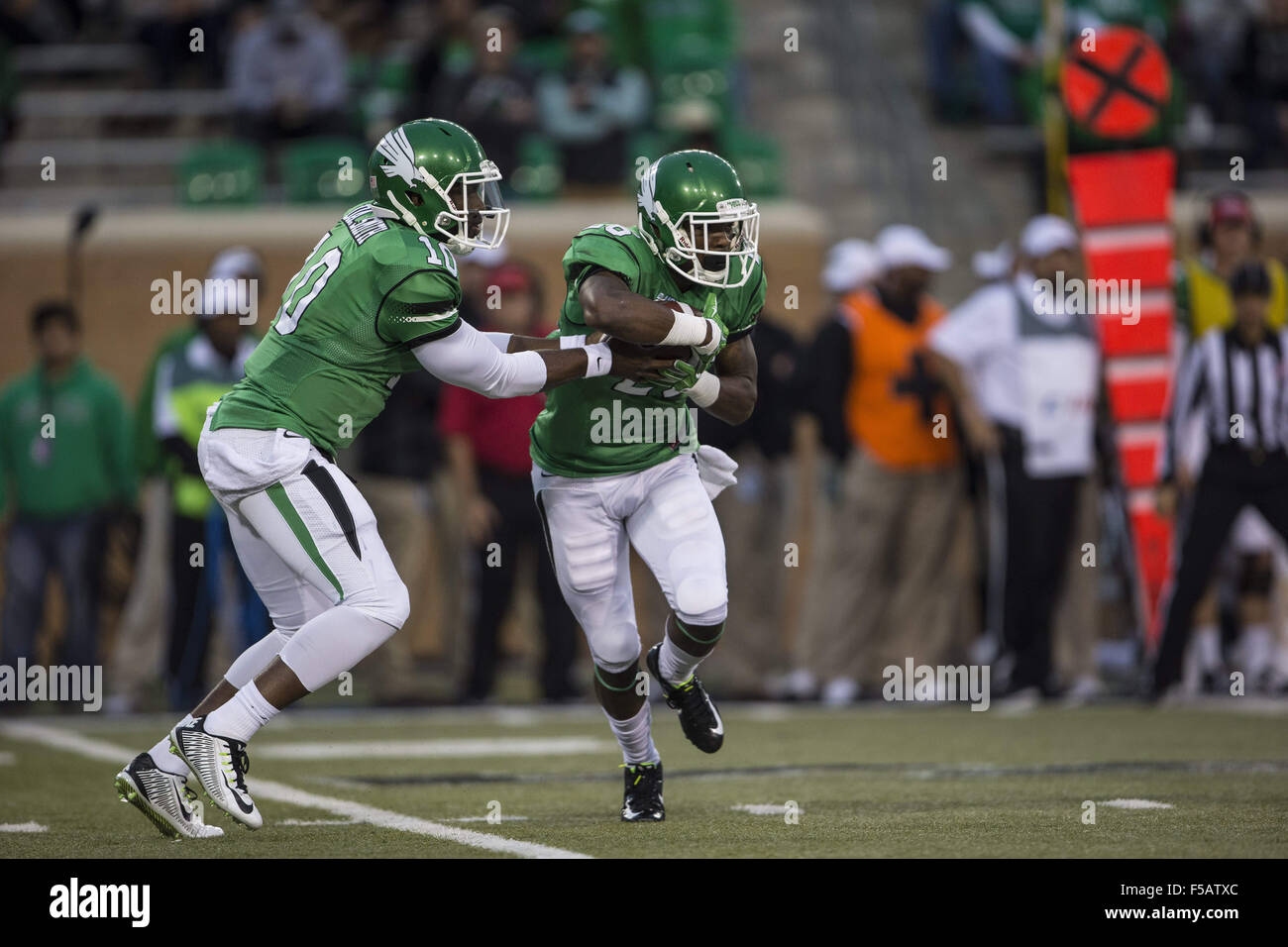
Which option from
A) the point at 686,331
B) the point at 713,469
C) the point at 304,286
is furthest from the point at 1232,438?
the point at 304,286

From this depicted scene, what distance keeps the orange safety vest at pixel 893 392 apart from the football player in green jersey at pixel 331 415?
15.2 feet

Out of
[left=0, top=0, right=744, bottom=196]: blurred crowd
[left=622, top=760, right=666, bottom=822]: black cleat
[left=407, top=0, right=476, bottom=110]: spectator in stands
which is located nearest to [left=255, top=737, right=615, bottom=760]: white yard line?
[left=622, top=760, right=666, bottom=822]: black cleat

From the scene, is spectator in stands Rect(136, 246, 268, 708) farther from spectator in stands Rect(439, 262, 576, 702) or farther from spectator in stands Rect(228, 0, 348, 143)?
spectator in stands Rect(228, 0, 348, 143)

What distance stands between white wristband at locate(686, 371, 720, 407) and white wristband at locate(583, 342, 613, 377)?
12.2 inches

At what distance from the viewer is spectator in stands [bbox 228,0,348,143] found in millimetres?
13180

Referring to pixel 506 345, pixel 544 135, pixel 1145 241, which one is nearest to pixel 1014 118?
pixel 544 135

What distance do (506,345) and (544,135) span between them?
7.38 m

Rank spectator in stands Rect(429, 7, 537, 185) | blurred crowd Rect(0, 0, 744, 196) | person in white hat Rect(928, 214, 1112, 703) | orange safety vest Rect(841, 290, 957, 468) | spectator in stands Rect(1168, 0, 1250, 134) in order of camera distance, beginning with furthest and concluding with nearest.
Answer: spectator in stands Rect(1168, 0, 1250, 134)
blurred crowd Rect(0, 0, 744, 196)
spectator in stands Rect(429, 7, 537, 185)
orange safety vest Rect(841, 290, 957, 468)
person in white hat Rect(928, 214, 1112, 703)

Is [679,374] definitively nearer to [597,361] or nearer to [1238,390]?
[597,361]

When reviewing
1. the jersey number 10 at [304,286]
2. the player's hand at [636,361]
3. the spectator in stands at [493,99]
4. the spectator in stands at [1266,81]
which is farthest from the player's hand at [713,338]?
A: the spectator in stands at [1266,81]

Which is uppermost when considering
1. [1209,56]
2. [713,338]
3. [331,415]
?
[1209,56]

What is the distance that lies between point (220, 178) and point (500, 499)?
12.8 feet

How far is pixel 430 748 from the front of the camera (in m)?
8.12
